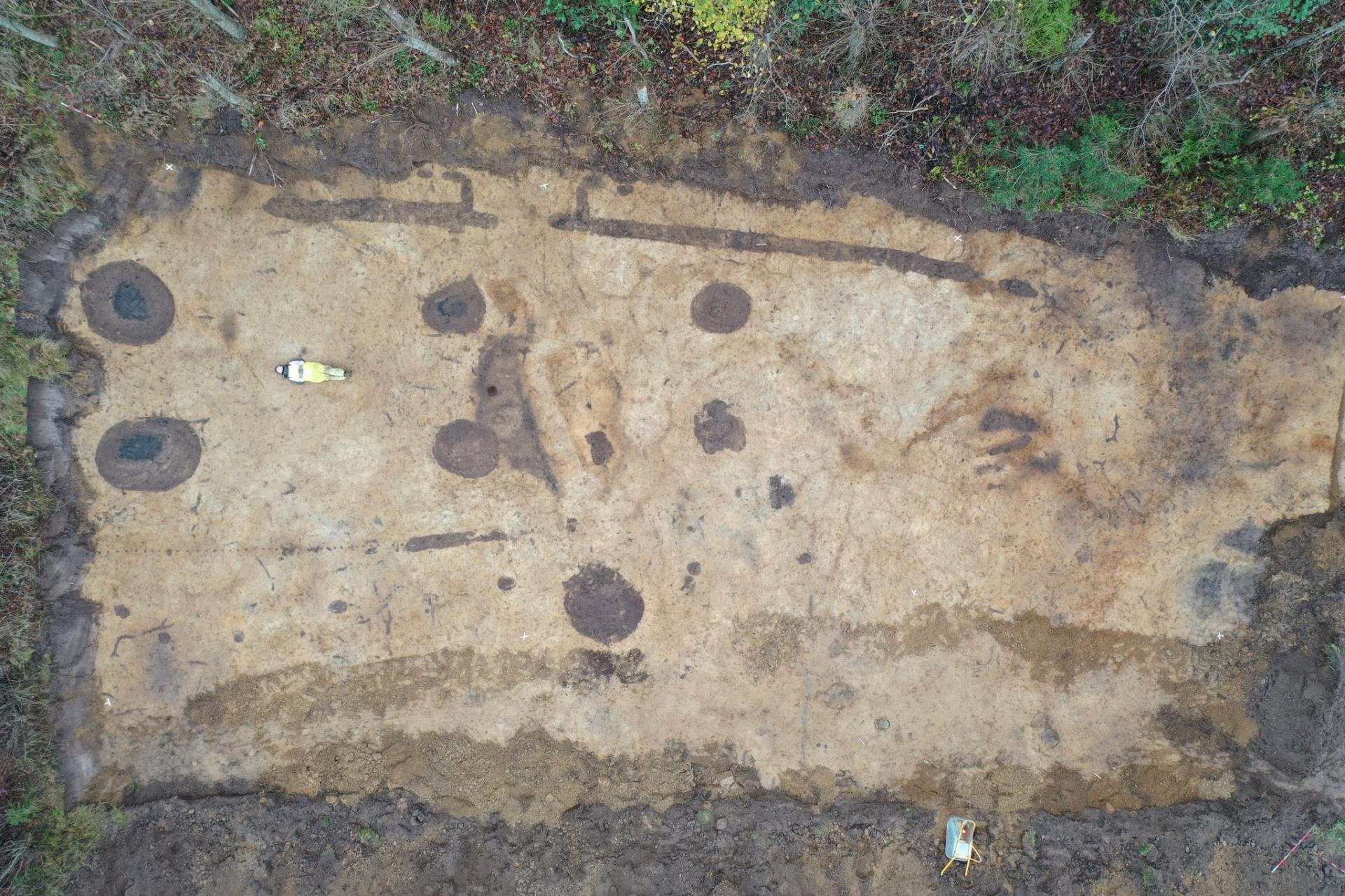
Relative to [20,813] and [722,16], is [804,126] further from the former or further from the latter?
[20,813]

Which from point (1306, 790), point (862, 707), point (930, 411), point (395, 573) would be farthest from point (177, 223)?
point (1306, 790)

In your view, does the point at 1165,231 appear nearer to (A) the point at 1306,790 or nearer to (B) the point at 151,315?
(A) the point at 1306,790

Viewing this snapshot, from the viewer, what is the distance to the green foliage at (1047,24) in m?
4.66

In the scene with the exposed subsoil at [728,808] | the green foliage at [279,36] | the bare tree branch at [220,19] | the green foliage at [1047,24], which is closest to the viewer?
the bare tree branch at [220,19]

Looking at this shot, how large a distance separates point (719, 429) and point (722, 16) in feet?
9.49

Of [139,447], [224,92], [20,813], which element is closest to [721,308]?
[224,92]

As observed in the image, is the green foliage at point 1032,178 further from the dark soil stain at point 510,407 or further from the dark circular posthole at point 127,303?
the dark circular posthole at point 127,303

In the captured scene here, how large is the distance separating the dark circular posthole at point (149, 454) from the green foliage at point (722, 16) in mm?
4669

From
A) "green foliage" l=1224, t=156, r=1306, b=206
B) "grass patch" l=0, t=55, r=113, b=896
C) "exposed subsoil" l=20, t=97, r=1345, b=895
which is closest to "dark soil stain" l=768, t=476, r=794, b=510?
"exposed subsoil" l=20, t=97, r=1345, b=895

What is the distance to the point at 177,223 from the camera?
515cm

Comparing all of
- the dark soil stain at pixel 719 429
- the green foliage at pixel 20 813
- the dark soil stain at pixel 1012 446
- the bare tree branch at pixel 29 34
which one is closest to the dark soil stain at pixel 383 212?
the bare tree branch at pixel 29 34

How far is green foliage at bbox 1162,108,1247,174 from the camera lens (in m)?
4.79

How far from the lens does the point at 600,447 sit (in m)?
5.43

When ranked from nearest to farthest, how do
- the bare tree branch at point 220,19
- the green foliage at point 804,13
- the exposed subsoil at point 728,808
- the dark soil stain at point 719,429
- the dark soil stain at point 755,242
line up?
the bare tree branch at point 220,19, the green foliage at point 804,13, the exposed subsoil at point 728,808, the dark soil stain at point 755,242, the dark soil stain at point 719,429
